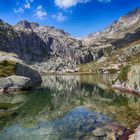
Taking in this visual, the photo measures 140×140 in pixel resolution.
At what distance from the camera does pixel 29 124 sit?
44.8 meters

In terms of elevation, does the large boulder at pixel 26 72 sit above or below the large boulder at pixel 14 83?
above

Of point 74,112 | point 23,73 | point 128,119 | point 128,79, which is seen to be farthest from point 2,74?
point 128,119

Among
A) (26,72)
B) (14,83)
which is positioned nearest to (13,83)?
(14,83)

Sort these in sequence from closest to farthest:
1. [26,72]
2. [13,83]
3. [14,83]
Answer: [13,83] → [14,83] → [26,72]

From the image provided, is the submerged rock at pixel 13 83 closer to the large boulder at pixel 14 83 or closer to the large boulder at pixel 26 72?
the large boulder at pixel 14 83

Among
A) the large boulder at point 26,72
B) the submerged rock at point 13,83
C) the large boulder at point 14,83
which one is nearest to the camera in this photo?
the submerged rock at point 13,83

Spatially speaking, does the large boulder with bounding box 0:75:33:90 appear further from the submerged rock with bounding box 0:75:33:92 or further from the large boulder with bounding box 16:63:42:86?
the large boulder with bounding box 16:63:42:86

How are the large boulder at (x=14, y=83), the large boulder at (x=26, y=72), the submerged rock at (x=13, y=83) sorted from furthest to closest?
the large boulder at (x=26, y=72) → the large boulder at (x=14, y=83) → the submerged rock at (x=13, y=83)

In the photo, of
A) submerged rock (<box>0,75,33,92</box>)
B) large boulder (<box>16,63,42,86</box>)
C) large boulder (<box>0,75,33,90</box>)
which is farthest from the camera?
large boulder (<box>16,63,42,86</box>)

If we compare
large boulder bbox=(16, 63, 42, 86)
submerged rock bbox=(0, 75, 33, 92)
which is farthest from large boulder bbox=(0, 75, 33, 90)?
large boulder bbox=(16, 63, 42, 86)

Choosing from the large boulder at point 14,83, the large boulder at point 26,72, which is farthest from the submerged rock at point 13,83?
the large boulder at point 26,72

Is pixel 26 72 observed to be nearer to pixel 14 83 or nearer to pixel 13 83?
pixel 14 83

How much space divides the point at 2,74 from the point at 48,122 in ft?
245

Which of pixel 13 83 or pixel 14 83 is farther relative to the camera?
pixel 14 83
